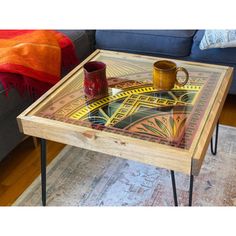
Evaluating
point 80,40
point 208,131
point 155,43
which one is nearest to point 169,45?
point 155,43

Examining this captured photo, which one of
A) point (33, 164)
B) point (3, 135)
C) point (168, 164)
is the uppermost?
point (168, 164)

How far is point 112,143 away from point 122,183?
0.48 m

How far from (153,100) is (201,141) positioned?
28 centimetres

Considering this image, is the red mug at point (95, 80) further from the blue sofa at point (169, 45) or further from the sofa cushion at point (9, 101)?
the blue sofa at point (169, 45)

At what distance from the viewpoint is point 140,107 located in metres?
1.21

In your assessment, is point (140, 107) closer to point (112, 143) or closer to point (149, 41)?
point (112, 143)

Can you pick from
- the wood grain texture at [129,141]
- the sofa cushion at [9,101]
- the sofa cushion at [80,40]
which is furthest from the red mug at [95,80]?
the sofa cushion at [80,40]

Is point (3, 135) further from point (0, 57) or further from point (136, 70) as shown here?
point (136, 70)

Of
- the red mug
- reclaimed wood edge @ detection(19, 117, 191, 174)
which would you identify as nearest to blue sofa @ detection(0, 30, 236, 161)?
the red mug

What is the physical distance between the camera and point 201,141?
3.35 feet

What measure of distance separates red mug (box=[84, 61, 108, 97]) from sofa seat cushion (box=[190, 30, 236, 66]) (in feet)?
2.54

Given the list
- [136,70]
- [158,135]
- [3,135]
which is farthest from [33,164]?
[158,135]

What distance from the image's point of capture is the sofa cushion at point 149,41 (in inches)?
73.6

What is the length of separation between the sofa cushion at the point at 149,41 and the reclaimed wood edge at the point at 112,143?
975 mm
